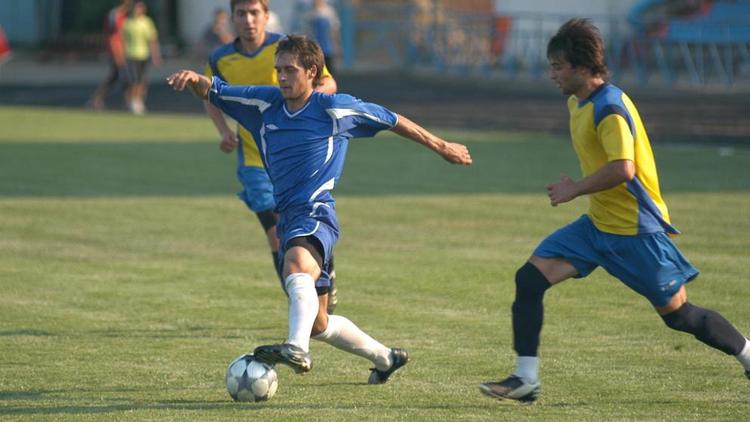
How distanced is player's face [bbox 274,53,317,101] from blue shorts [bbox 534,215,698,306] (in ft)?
4.91

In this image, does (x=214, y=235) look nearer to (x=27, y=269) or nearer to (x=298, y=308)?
(x=27, y=269)

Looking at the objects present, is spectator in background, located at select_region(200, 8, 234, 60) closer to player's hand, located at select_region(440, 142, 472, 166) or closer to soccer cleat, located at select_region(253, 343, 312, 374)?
player's hand, located at select_region(440, 142, 472, 166)

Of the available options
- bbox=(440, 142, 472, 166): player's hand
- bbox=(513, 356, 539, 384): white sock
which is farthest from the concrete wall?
bbox=(513, 356, 539, 384): white sock

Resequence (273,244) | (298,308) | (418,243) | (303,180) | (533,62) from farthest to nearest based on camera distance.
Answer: (533,62) → (418,243) → (273,244) → (303,180) → (298,308)

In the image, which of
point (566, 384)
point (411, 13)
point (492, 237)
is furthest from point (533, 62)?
point (566, 384)

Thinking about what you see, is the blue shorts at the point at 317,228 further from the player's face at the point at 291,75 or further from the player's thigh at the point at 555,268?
the player's thigh at the point at 555,268

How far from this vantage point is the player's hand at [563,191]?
19.7 ft

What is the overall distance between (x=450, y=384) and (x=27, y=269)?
4.88 m

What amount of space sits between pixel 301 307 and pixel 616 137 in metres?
1.72

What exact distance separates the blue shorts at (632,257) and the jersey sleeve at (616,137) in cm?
43

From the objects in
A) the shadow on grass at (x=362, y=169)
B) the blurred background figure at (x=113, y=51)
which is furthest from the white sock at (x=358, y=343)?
the blurred background figure at (x=113, y=51)

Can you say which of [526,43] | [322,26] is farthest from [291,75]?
[526,43]

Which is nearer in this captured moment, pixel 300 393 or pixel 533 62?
pixel 300 393

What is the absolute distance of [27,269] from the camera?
34.1ft
